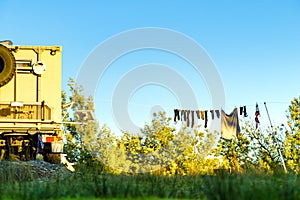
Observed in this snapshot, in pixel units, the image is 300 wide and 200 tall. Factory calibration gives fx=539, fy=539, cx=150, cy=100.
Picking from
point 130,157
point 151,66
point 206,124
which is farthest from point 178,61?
point 130,157

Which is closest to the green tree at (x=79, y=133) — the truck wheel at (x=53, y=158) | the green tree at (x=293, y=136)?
the truck wheel at (x=53, y=158)

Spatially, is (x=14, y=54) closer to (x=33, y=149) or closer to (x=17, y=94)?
(x=17, y=94)

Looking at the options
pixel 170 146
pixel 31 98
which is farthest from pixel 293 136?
pixel 31 98

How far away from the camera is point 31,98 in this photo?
599 inches

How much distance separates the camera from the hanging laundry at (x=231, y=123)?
69.6ft

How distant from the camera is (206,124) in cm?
2203

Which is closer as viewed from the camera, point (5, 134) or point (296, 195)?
point (296, 195)

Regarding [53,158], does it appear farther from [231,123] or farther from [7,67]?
[231,123]

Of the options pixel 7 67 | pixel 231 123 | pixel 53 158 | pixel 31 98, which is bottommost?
pixel 53 158

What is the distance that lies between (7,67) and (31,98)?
1088 millimetres

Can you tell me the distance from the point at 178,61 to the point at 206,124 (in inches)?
111

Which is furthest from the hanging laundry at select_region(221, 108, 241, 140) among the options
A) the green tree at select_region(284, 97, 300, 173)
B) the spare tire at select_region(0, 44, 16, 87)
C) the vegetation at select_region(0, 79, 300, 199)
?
the spare tire at select_region(0, 44, 16, 87)

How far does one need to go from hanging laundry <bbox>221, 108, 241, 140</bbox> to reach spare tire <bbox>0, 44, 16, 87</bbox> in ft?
30.7

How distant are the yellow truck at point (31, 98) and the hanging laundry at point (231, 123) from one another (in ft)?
26.4
